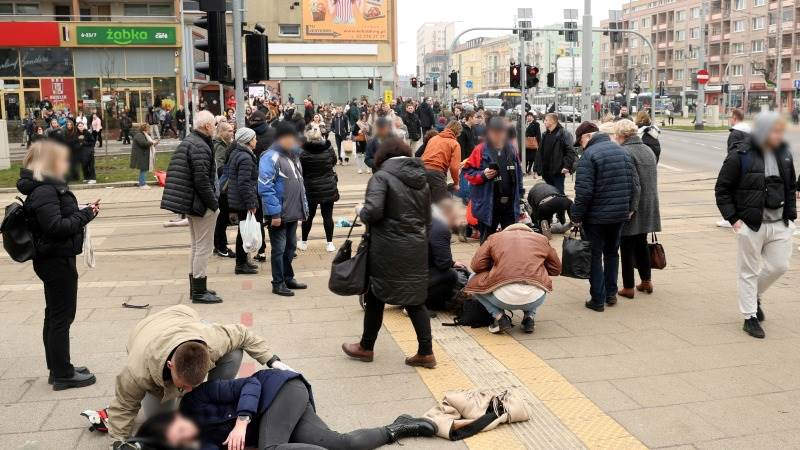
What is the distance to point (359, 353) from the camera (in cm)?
595

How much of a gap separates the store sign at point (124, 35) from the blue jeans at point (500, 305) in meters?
36.7

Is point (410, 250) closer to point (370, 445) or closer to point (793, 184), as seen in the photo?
point (370, 445)

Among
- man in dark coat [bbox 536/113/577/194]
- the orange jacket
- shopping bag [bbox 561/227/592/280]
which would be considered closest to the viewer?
shopping bag [bbox 561/227/592/280]

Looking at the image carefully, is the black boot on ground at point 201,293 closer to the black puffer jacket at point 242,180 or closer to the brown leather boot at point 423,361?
the black puffer jacket at point 242,180

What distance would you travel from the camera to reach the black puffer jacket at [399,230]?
5.53 meters

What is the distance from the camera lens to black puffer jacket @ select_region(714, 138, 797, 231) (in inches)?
241

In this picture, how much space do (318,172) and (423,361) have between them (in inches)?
173

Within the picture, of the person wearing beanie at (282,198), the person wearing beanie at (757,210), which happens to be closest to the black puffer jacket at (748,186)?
the person wearing beanie at (757,210)

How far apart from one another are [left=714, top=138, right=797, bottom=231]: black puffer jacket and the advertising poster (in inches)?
1505

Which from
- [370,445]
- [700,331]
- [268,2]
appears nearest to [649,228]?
[700,331]

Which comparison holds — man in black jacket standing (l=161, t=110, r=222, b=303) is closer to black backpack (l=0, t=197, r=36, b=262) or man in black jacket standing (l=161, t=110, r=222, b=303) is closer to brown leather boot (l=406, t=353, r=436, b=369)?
black backpack (l=0, t=197, r=36, b=262)

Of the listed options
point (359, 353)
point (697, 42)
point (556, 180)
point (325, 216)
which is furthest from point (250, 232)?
point (697, 42)

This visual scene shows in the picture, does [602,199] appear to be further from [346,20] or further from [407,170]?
[346,20]

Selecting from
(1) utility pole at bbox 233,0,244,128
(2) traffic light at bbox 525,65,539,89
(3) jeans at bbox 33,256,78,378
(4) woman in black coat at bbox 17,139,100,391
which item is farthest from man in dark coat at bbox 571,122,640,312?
(2) traffic light at bbox 525,65,539,89
